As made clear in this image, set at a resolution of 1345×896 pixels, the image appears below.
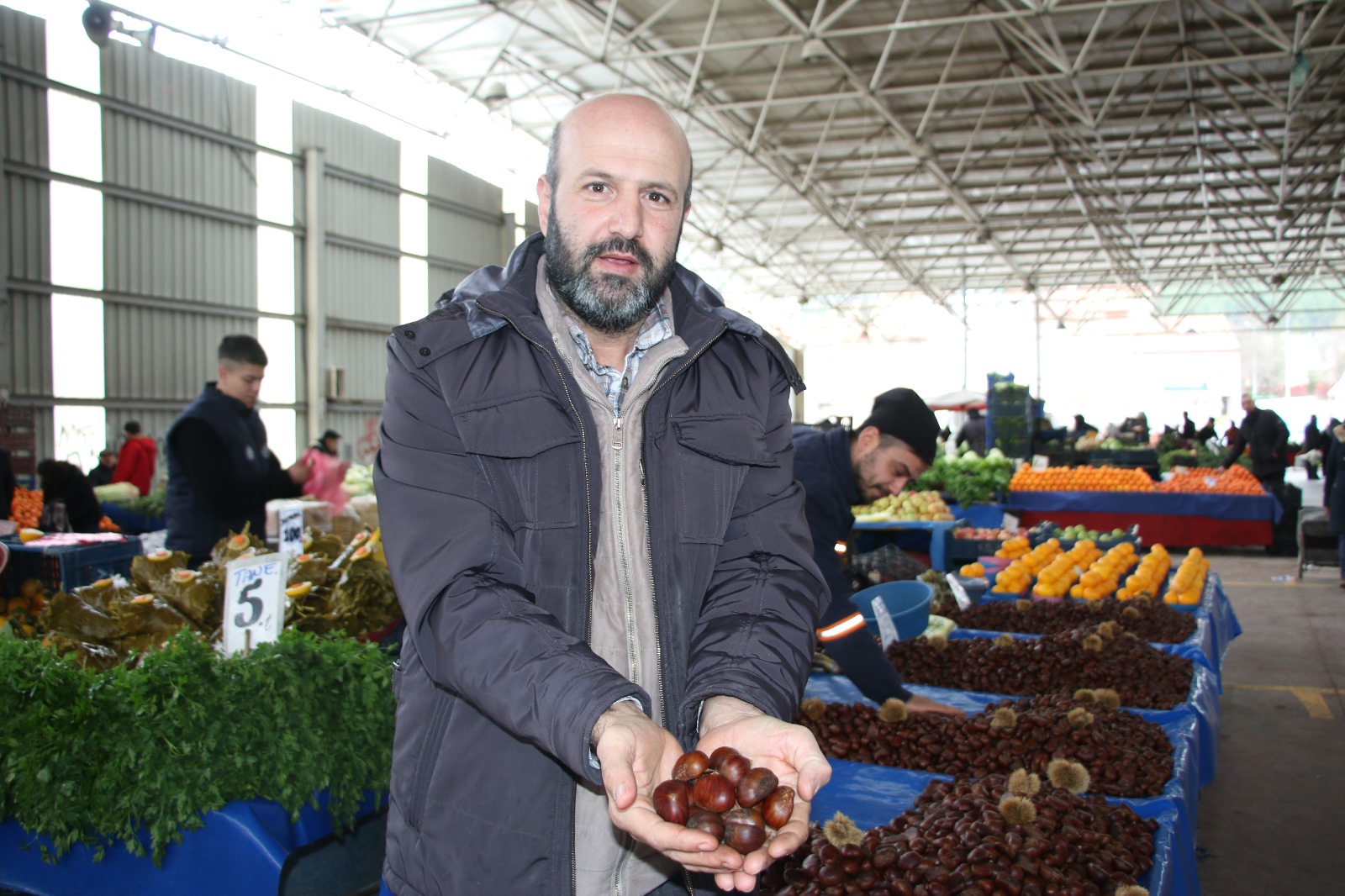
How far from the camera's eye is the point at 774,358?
1608mm

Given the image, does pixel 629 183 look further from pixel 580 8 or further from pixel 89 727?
Answer: pixel 580 8

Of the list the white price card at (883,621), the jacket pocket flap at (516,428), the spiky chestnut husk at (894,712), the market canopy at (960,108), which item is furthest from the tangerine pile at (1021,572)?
the market canopy at (960,108)

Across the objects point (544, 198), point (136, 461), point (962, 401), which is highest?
point (962, 401)

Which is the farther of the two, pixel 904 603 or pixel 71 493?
pixel 71 493

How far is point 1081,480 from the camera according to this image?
36.4 ft

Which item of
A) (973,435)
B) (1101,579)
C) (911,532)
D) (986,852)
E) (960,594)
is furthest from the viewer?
(973,435)

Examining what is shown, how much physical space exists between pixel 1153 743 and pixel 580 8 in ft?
39.5

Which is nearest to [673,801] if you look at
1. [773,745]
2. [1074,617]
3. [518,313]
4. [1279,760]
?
[773,745]

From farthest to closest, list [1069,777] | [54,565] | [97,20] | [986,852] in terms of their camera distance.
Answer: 1. [97,20]
2. [54,565]
3. [1069,777]
4. [986,852]

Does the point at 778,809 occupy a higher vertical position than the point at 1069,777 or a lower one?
higher

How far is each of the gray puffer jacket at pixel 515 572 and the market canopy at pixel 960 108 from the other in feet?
37.6

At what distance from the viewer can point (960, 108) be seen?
16.6 m

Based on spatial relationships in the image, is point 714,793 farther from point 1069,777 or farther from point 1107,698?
point 1107,698

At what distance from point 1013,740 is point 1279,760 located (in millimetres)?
2830
